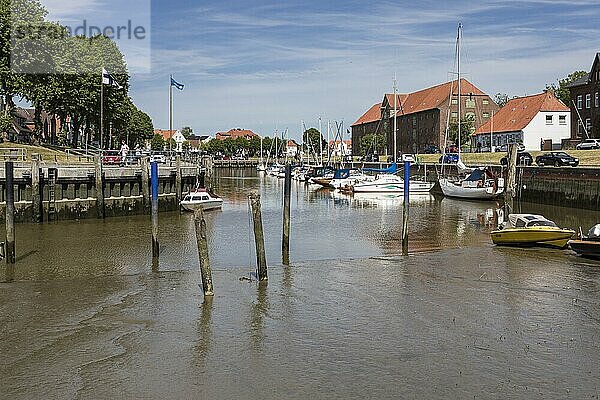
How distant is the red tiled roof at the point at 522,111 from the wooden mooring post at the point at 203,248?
291 ft

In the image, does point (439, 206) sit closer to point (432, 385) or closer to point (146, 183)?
point (146, 183)

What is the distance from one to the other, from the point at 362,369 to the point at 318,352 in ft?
3.60

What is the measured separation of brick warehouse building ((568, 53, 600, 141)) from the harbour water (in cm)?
6431

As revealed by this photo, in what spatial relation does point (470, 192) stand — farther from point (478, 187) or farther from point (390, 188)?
point (390, 188)

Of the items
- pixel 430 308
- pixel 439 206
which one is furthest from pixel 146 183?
pixel 430 308

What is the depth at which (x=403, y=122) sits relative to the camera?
488 feet

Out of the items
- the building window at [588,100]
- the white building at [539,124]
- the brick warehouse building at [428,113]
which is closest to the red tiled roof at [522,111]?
the white building at [539,124]

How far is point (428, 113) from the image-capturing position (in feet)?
443

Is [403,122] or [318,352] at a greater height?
[403,122]

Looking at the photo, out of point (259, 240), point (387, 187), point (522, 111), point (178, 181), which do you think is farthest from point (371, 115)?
point (259, 240)

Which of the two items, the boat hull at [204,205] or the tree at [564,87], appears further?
the tree at [564,87]

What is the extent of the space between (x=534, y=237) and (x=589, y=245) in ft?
8.32

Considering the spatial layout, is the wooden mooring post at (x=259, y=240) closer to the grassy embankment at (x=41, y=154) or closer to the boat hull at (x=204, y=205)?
the boat hull at (x=204, y=205)

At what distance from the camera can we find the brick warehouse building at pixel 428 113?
130 metres
